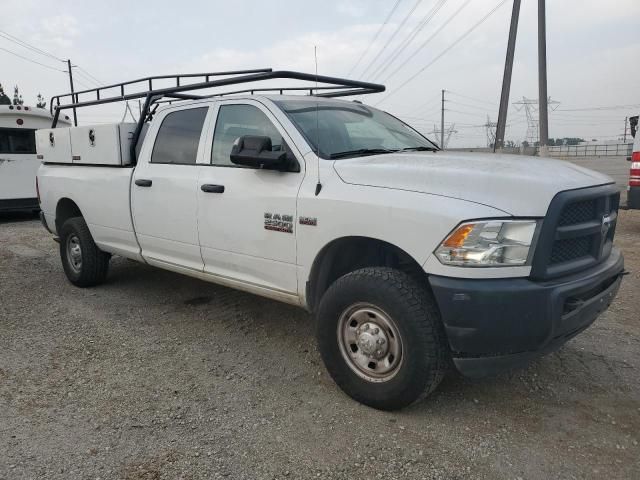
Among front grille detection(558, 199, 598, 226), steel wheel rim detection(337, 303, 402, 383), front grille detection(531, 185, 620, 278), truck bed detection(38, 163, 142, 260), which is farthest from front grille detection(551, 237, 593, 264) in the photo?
truck bed detection(38, 163, 142, 260)

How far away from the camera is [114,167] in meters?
5.14

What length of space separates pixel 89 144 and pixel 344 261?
3.33 meters

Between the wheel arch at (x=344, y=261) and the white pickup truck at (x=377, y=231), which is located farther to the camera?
the wheel arch at (x=344, y=261)

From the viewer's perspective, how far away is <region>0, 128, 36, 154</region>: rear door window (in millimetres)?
10992

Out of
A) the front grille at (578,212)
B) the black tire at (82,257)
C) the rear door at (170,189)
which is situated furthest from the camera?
the black tire at (82,257)

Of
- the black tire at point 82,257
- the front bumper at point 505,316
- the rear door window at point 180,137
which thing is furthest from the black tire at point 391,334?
the black tire at point 82,257

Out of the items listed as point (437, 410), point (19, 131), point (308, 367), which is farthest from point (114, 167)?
point (19, 131)

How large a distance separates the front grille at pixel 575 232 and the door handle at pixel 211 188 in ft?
7.45

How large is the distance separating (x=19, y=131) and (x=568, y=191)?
1145cm

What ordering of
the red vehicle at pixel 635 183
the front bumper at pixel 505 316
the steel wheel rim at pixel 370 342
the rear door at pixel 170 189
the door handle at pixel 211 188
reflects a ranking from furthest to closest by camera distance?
the red vehicle at pixel 635 183, the rear door at pixel 170 189, the door handle at pixel 211 188, the steel wheel rim at pixel 370 342, the front bumper at pixel 505 316

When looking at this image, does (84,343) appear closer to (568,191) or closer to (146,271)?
(146,271)

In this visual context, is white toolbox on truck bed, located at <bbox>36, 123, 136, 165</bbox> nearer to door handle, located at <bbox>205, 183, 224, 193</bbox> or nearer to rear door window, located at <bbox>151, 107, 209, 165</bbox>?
rear door window, located at <bbox>151, 107, 209, 165</bbox>

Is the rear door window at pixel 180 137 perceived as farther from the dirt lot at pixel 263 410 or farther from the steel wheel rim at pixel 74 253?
the steel wheel rim at pixel 74 253

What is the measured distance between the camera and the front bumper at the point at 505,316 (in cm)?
262
